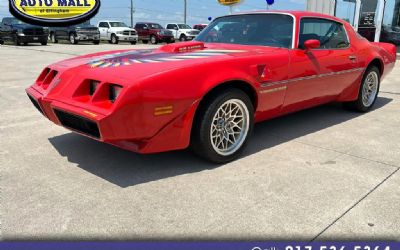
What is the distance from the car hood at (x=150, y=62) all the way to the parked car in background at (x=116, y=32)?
22.0 m

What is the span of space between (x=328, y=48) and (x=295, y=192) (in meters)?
2.34

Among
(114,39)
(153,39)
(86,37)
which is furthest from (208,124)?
(153,39)

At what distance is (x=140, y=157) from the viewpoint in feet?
11.9

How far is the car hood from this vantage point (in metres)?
2.97

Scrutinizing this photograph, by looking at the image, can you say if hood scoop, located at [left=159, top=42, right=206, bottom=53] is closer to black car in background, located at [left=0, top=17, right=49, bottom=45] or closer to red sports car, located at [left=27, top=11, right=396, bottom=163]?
red sports car, located at [left=27, top=11, right=396, bottom=163]

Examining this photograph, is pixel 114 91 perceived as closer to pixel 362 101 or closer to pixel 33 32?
pixel 362 101

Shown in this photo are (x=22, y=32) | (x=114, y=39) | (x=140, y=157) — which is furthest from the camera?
(x=114, y=39)

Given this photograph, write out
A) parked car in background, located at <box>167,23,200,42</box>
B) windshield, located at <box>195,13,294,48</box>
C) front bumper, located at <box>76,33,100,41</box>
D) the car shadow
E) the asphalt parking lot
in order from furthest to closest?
parked car in background, located at <box>167,23,200,42</box> < front bumper, located at <box>76,33,100,41</box> < windshield, located at <box>195,13,294,48</box> < the car shadow < the asphalt parking lot

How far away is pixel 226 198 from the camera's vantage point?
2807 millimetres

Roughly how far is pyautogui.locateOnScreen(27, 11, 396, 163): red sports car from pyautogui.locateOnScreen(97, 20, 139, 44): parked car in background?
21.3m

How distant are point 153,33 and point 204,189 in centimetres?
2513

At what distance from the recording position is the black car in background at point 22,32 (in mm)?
21391

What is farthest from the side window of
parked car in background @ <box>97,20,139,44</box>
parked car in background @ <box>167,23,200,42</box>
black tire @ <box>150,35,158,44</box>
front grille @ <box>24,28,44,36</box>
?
parked car in background @ <box>167,23,200,42</box>

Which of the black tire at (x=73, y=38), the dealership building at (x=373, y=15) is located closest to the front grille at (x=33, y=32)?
the black tire at (x=73, y=38)
